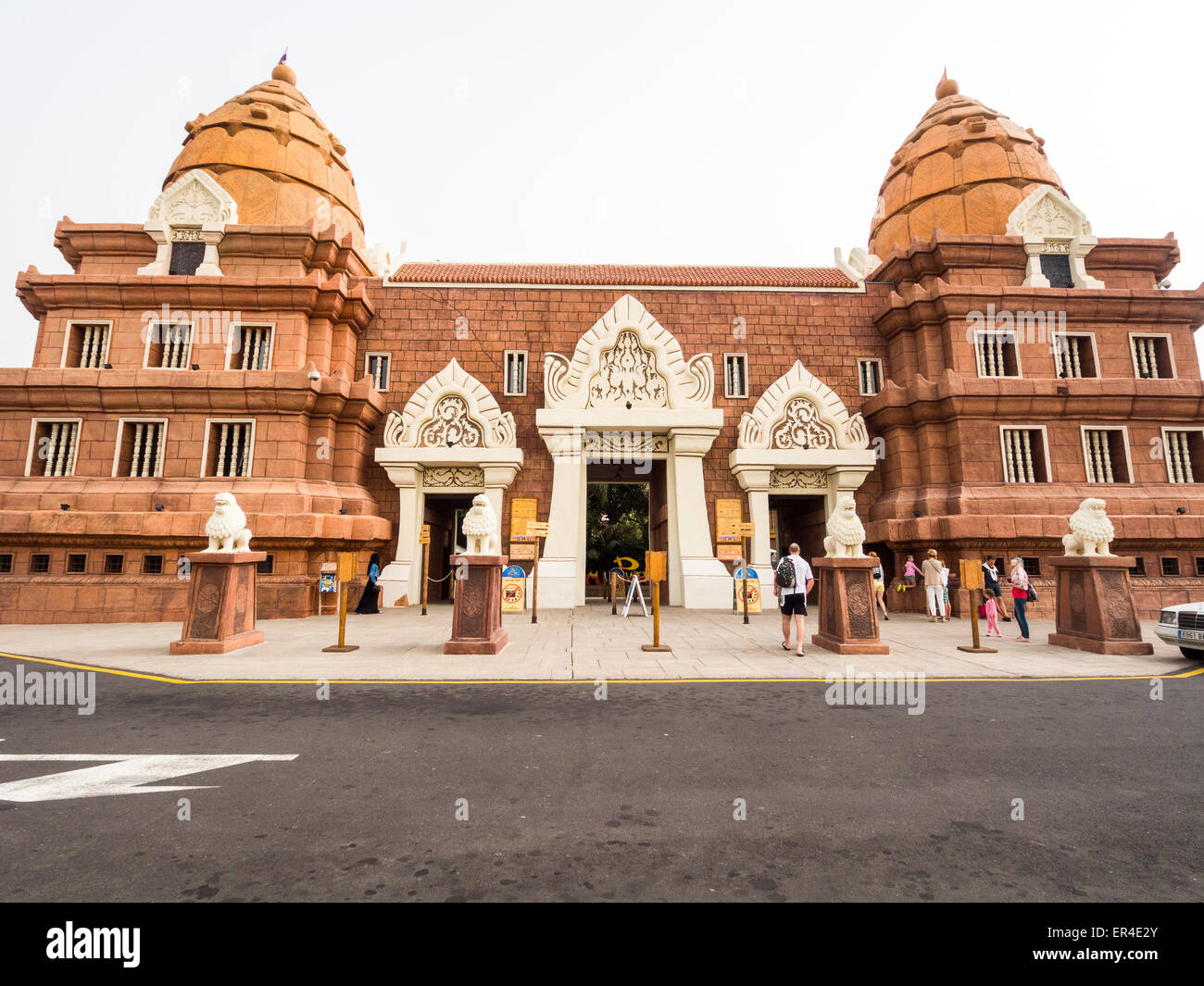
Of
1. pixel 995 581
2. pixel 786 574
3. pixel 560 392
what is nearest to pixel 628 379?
pixel 560 392

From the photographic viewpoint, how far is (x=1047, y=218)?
691 inches

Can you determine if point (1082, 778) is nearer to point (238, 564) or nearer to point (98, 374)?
point (238, 564)

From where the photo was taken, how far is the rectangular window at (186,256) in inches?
651

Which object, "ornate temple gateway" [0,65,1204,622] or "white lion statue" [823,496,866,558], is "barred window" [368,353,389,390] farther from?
"white lion statue" [823,496,866,558]

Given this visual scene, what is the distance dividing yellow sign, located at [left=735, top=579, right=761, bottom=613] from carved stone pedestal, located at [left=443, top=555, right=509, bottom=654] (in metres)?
7.69

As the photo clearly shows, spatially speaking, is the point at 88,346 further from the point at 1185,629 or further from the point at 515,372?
the point at 1185,629

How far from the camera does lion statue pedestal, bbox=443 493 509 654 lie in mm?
9172

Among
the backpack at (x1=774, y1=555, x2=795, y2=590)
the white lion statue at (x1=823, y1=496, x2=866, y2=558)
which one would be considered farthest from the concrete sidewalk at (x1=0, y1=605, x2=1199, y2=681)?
the white lion statue at (x1=823, y1=496, x2=866, y2=558)

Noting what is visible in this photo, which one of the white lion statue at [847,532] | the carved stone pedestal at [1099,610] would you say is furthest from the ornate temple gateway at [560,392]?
the white lion statue at [847,532]

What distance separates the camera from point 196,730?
5281 mm

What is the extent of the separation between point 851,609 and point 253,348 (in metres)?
16.6

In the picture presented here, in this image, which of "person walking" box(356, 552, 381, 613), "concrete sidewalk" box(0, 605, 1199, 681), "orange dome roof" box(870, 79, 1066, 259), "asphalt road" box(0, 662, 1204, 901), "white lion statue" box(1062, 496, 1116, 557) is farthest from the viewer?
"orange dome roof" box(870, 79, 1066, 259)

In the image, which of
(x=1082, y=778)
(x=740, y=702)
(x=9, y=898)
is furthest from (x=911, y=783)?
(x=9, y=898)

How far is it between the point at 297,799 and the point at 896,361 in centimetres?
1890
